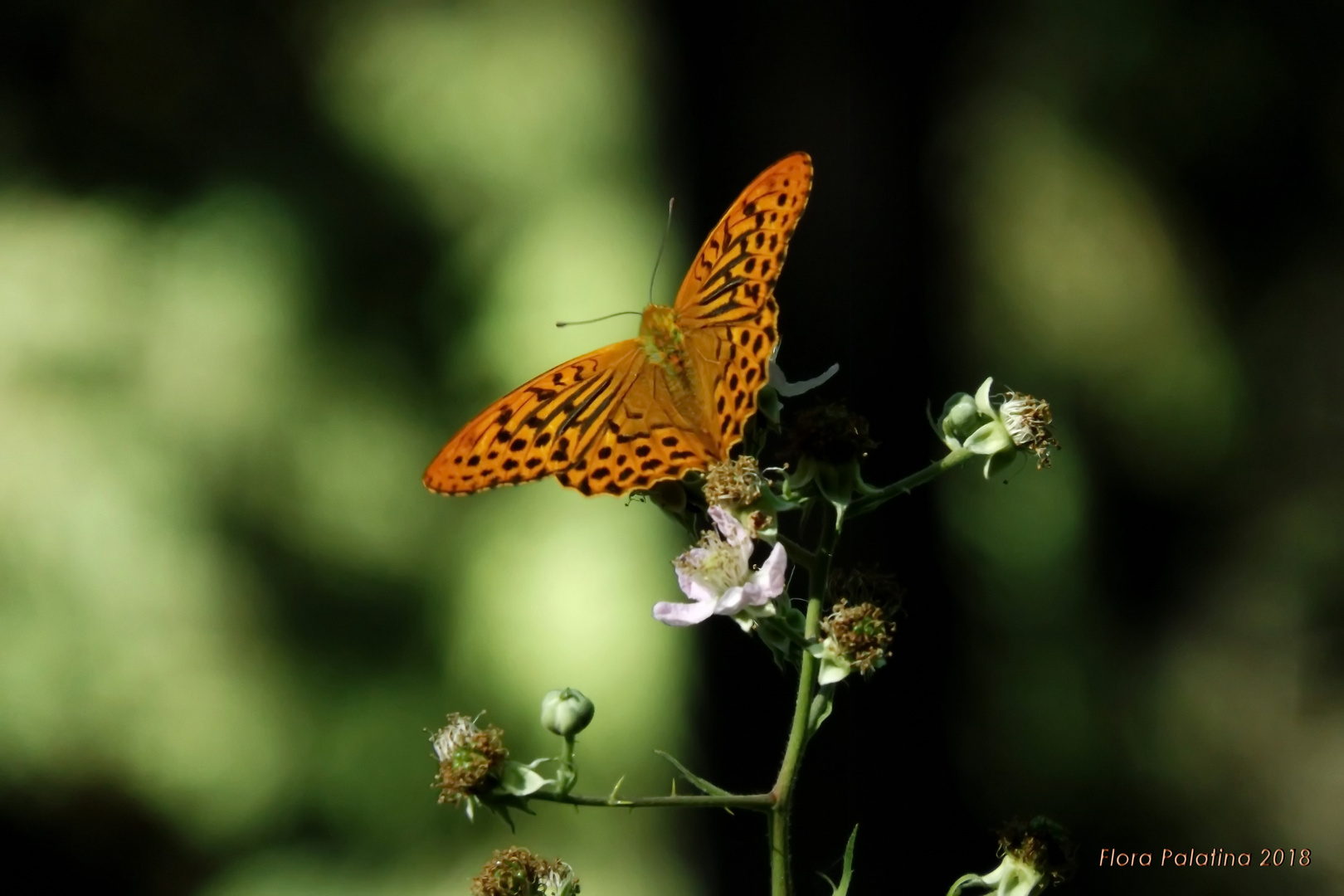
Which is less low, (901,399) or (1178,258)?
(1178,258)

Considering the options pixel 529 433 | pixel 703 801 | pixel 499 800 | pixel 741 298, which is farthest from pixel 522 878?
pixel 741 298

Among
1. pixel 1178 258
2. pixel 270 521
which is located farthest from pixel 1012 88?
pixel 270 521

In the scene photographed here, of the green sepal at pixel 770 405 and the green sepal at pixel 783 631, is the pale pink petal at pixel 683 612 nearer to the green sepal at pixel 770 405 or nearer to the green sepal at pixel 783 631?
the green sepal at pixel 783 631

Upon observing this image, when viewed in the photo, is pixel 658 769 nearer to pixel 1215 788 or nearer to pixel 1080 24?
pixel 1215 788

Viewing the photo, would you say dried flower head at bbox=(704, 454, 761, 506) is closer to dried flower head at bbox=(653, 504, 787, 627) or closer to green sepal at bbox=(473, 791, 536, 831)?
dried flower head at bbox=(653, 504, 787, 627)

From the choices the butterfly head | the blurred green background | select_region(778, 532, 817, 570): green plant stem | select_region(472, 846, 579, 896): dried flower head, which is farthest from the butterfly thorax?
the blurred green background

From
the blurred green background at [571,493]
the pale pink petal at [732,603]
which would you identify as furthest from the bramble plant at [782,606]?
the blurred green background at [571,493]
